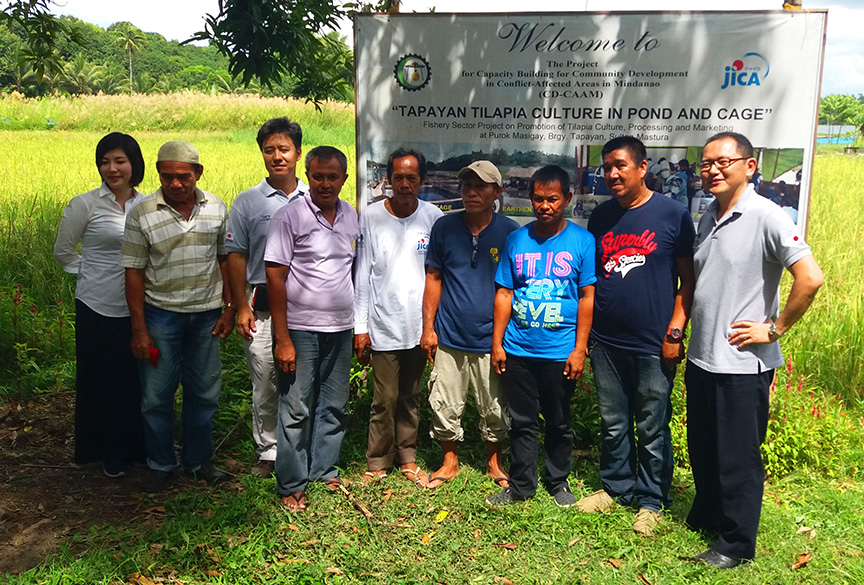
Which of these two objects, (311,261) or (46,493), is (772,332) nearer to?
(311,261)

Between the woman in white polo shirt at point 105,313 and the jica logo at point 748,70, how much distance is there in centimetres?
350

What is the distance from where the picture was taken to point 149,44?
259ft

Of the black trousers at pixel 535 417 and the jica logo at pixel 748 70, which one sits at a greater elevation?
the jica logo at pixel 748 70

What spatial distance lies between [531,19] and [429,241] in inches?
64.1

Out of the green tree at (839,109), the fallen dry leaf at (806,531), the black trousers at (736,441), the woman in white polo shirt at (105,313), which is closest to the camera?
the black trousers at (736,441)

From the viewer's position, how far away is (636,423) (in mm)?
3535

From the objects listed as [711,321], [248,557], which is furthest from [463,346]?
[248,557]

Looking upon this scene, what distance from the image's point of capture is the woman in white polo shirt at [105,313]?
150 inches

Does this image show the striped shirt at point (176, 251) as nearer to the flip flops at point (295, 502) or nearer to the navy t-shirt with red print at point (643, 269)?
the flip flops at point (295, 502)

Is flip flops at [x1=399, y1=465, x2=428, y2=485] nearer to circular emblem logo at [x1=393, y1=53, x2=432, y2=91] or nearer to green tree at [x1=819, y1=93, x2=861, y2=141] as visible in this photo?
circular emblem logo at [x1=393, y1=53, x2=432, y2=91]

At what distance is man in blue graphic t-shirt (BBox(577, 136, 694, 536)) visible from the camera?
3.34 meters

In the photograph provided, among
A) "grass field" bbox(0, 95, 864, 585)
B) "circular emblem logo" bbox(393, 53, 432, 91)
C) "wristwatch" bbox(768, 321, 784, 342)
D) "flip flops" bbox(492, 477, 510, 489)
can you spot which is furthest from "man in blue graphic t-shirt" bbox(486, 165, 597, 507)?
"circular emblem logo" bbox(393, 53, 432, 91)

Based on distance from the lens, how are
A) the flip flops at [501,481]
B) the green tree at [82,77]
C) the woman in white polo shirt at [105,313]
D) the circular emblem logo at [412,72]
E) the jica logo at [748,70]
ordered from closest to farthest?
1. the woman in white polo shirt at [105,313]
2. the flip flops at [501,481]
3. the jica logo at [748,70]
4. the circular emblem logo at [412,72]
5. the green tree at [82,77]

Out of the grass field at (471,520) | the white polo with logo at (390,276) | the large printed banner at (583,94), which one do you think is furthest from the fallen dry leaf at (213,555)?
the large printed banner at (583,94)
